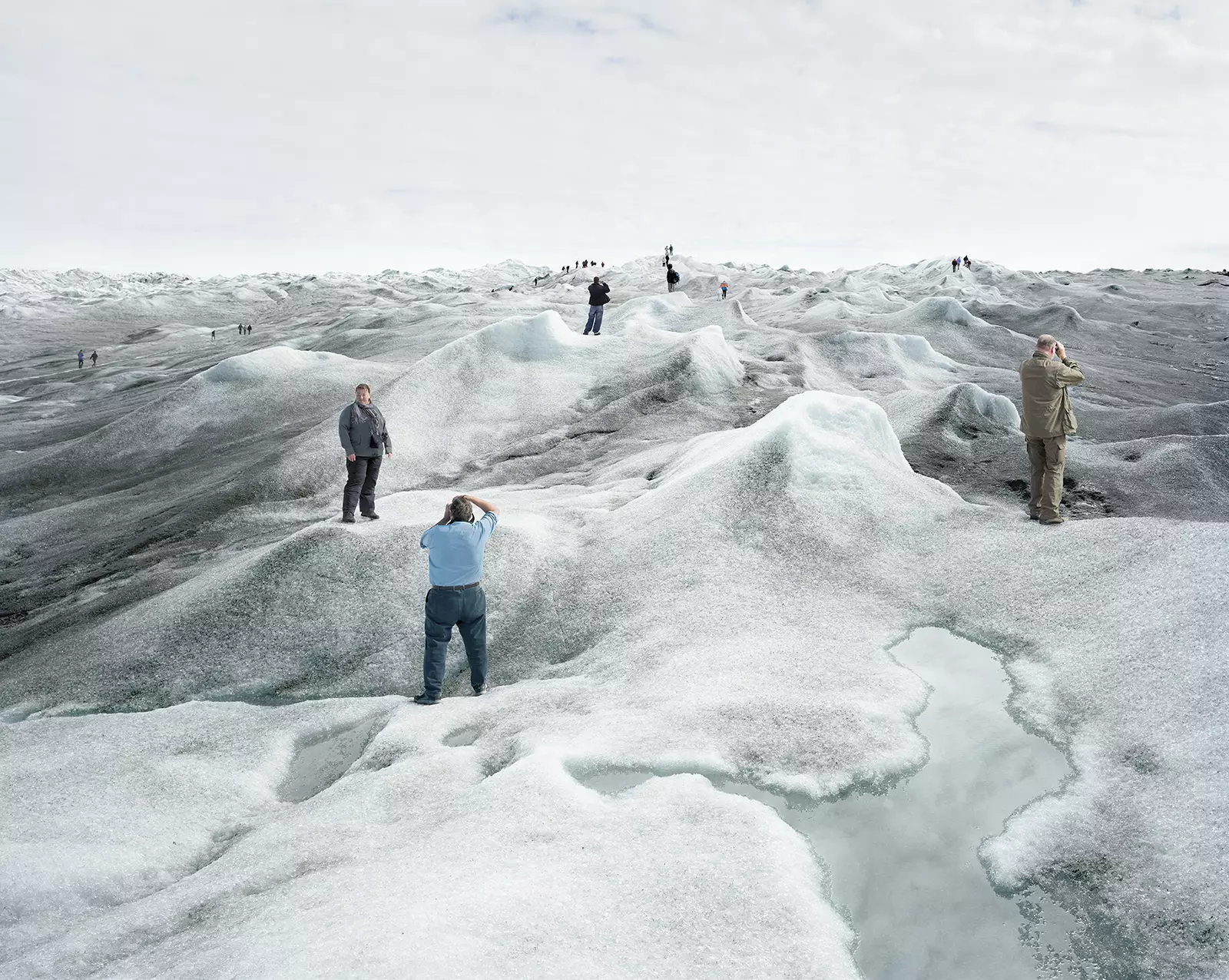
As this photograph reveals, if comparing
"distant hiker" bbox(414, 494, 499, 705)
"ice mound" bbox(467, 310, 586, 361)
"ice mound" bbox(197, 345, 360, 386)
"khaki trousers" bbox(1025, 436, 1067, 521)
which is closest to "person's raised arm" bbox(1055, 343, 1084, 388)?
"khaki trousers" bbox(1025, 436, 1067, 521)

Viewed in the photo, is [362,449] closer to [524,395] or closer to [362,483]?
[362,483]

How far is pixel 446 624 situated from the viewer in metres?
8.37

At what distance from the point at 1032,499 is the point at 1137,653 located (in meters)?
4.51

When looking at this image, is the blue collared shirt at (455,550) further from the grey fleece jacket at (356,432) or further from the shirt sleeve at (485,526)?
the grey fleece jacket at (356,432)

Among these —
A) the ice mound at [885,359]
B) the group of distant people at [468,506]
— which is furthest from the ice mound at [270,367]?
the ice mound at [885,359]

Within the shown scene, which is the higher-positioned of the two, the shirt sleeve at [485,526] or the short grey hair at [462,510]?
the short grey hair at [462,510]

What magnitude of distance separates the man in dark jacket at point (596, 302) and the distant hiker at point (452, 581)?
18.1m

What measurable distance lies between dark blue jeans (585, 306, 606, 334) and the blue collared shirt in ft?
63.2

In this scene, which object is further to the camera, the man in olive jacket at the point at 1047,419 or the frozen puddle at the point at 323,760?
the man in olive jacket at the point at 1047,419

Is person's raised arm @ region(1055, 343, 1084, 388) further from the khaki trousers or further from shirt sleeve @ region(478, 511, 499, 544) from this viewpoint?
shirt sleeve @ region(478, 511, 499, 544)

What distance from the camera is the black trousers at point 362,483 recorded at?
1265 centimetres

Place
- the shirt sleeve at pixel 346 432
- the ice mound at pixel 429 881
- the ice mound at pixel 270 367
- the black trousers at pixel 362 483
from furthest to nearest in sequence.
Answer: the ice mound at pixel 270 367, the shirt sleeve at pixel 346 432, the black trousers at pixel 362 483, the ice mound at pixel 429 881

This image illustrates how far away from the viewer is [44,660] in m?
11.1

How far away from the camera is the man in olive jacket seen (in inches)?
439
